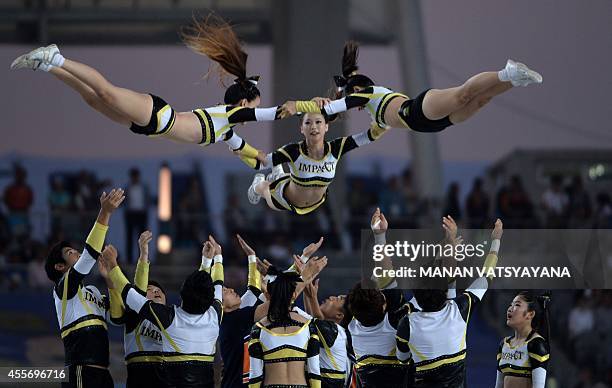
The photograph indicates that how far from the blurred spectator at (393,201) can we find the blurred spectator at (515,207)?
1456 mm

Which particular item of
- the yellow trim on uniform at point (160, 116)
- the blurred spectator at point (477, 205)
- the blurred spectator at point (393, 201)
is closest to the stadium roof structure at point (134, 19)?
the blurred spectator at point (393, 201)

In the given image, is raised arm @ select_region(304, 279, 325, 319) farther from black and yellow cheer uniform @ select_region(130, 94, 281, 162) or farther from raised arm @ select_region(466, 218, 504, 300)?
black and yellow cheer uniform @ select_region(130, 94, 281, 162)

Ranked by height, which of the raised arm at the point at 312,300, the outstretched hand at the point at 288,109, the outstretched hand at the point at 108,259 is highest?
the outstretched hand at the point at 288,109

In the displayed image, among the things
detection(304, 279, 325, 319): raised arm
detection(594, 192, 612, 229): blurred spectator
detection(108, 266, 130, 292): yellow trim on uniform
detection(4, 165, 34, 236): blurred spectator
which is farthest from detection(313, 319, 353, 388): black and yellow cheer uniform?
detection(4, 165, 34, 236): blurred spectator

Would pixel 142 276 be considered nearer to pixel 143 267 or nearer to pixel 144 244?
pixel 143 267

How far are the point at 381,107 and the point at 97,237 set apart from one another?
2.37 meters

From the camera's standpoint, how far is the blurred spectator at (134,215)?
16.9 metres

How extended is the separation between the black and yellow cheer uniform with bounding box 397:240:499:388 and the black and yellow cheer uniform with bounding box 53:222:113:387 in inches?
87.1

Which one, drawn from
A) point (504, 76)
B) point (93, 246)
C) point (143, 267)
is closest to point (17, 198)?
point (143, 267)

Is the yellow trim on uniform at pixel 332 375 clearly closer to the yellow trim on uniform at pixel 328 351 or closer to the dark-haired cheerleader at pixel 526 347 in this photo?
the yellow trim on uniform at pixel 328 351

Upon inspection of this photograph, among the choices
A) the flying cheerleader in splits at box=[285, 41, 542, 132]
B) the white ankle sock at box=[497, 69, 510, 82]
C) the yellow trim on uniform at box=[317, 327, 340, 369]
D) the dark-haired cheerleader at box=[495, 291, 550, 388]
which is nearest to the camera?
the white ankle sock at box=[497, 69, 510, 82]

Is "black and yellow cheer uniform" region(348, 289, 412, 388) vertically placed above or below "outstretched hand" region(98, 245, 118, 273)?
below

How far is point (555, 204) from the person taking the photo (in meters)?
17.9

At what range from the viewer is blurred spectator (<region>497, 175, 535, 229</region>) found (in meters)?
17.1
